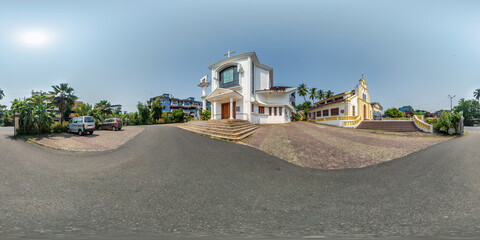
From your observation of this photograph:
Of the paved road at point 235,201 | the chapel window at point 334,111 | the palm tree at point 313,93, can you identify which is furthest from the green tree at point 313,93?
the paved road at point 235,201

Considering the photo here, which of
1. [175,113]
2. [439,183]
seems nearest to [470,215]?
[439,183]

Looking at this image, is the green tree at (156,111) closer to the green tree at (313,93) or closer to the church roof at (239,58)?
the church roof at (239,58)

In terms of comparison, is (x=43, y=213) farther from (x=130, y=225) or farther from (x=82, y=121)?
(x=82, y=121)

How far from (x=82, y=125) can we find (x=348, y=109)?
2610cm

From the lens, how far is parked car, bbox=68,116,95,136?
10.3 meters

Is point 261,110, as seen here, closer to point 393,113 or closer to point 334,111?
point 334,111

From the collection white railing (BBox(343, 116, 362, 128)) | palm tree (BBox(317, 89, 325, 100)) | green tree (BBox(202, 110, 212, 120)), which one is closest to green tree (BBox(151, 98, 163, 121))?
green tree (BBox(202, 110, 212, 120))

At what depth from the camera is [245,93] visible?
16344mm

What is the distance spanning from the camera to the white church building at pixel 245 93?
52.8ft

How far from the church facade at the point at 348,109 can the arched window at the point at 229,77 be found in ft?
42.0

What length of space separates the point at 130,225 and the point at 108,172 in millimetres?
2581

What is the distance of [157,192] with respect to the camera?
2.99 m

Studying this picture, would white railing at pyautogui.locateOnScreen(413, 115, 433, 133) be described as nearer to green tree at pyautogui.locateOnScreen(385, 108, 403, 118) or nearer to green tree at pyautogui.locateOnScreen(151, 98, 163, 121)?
green tree at pyautogui.locateOnScreen(385, 108, 403, 118)

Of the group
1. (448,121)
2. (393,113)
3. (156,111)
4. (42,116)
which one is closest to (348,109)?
(448,121)
